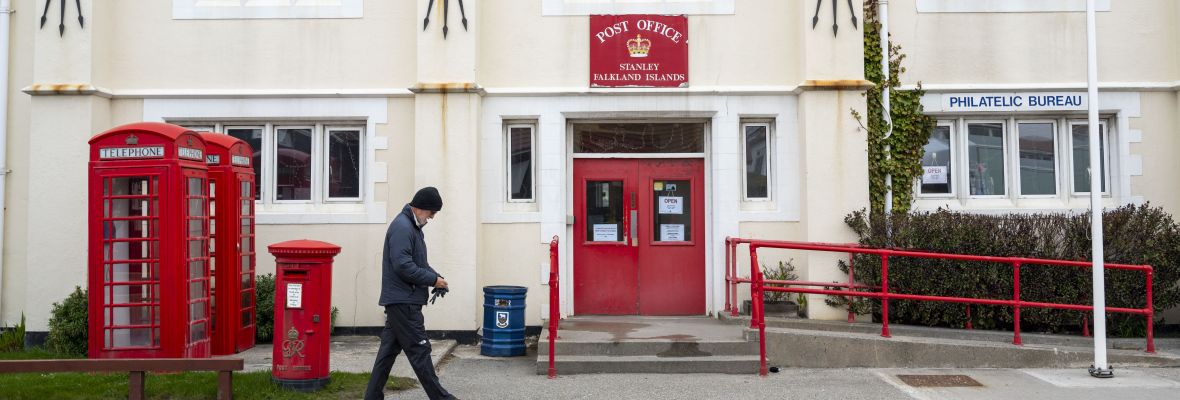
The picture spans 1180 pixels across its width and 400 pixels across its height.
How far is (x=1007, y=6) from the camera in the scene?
11594 mm

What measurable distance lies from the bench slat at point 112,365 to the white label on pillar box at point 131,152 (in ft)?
8.10

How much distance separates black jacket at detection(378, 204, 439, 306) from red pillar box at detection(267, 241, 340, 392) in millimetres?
825

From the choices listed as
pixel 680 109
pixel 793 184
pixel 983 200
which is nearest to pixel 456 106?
pixel 680 109

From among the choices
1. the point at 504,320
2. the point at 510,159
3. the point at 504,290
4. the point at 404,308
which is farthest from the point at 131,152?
the point at 510,159

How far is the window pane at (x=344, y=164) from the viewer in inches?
457

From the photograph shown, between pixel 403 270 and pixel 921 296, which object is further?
pixel 921 296

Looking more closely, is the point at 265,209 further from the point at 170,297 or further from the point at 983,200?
the point at 983,200

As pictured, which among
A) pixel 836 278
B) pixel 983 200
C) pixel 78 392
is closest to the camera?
pixel 78 392

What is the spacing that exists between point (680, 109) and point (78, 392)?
7.00 m

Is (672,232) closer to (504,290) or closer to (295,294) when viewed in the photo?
(504,290)

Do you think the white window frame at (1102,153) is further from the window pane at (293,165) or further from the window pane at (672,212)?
the window pane at (293,165)

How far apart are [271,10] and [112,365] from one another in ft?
18.7

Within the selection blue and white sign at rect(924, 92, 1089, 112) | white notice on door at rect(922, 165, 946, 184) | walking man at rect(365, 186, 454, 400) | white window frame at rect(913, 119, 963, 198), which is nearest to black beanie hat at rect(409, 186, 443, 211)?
walking man at rect(365, 186, 454, 400)

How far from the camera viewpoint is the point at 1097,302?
894 centimetres
